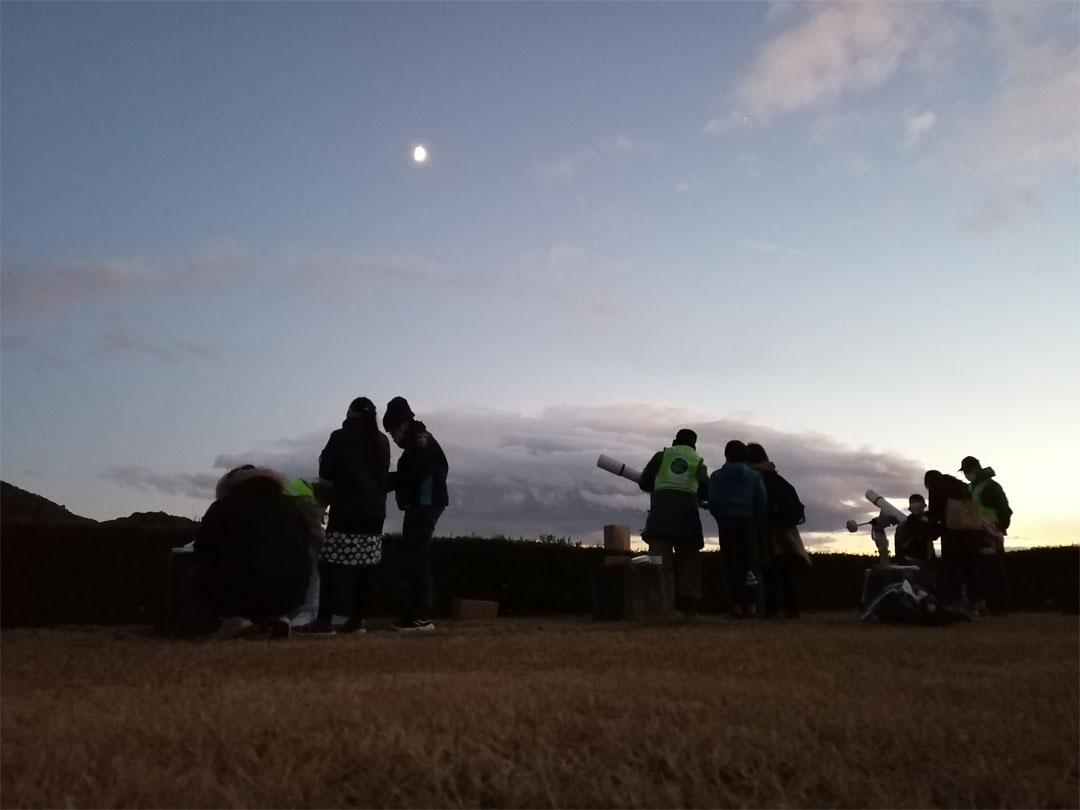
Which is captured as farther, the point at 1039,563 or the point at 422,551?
the point at 1039,563

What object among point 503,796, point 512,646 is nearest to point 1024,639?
point 512,646

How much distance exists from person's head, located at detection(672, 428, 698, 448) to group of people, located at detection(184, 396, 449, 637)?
3.14 meters

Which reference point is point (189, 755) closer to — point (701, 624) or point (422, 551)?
point (422, 551)

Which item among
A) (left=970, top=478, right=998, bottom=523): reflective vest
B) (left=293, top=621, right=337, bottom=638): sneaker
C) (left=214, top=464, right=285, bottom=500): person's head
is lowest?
(left=293, top=621, right=337, bottom=638): sneaker

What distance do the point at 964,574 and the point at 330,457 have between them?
6.92m

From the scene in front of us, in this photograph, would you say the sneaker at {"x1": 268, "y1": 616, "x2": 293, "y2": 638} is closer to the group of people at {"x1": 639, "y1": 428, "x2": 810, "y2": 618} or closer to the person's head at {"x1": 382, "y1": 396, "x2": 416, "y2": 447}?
the person's head at {"x1": 382, "y1": 396, "x2": 416, "y2": 447}

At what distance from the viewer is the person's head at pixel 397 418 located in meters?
8.80

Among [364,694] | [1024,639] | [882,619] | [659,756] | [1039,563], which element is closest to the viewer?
[659,756]

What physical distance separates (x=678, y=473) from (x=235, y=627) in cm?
490

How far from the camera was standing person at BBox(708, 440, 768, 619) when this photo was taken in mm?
10070

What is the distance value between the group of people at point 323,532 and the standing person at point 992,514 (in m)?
6.75

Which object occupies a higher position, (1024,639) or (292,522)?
(292,522)

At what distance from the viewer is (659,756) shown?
2969 mm

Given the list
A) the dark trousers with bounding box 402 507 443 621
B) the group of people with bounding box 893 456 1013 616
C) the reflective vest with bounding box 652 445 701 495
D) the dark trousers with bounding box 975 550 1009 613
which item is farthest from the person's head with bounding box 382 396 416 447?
the dark trousers with bounding box 975 550 1009 613
